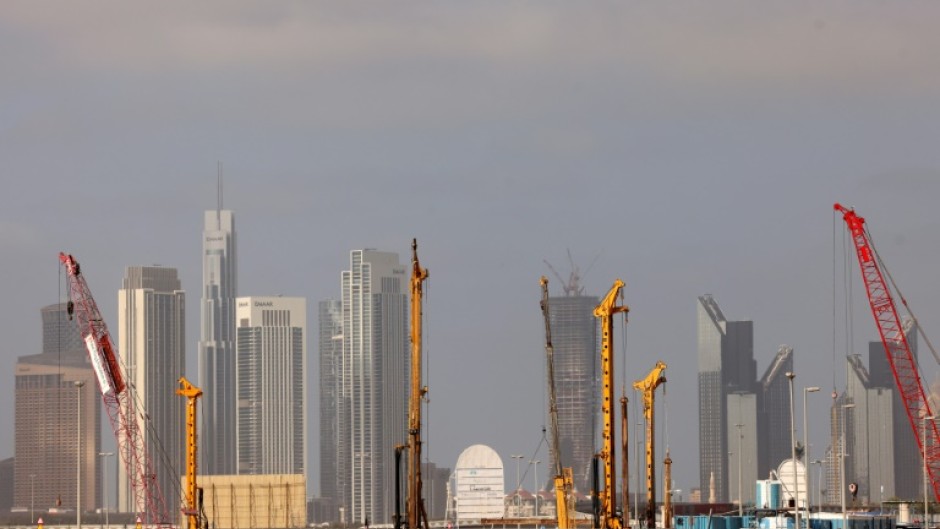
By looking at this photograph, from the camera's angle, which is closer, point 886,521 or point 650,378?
point 886,521

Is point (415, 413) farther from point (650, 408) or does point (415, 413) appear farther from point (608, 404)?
point (650, 408)

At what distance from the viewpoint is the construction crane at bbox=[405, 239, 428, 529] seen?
140000 millimetres

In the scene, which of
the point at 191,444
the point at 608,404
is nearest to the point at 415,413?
the point at 608,404

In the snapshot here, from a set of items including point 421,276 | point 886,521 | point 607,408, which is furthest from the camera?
point 886,521

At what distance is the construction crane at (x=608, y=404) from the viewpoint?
135 m

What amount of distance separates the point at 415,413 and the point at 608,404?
572 inches

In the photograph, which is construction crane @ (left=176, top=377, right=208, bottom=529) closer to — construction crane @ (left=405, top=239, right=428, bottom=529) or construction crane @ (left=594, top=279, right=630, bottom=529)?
construction crane @ (left=405, top=239, right=428, bottom=529)

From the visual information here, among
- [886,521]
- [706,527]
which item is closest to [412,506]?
[706,527]

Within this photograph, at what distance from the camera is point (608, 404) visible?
137 meters

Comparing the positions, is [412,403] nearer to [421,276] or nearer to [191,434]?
[421,276]

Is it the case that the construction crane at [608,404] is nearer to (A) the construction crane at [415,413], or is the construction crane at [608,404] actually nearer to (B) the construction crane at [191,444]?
(A) the construction crane at [415,413]

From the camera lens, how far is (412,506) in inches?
5640

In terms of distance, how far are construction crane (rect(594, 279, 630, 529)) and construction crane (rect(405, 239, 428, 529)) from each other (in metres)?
13.5

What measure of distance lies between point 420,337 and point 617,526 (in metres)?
20.5
